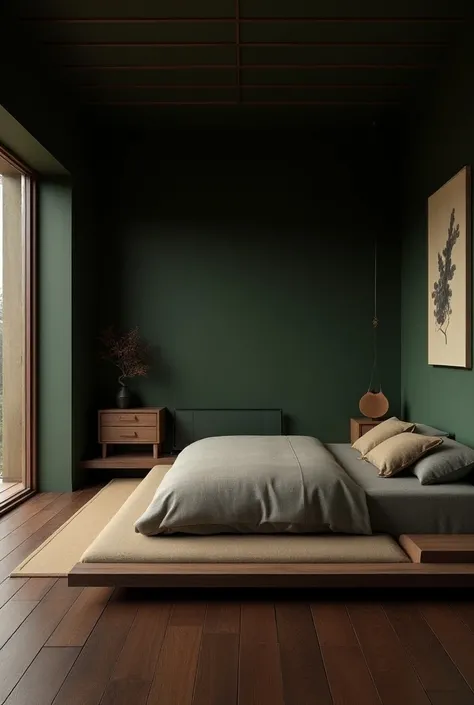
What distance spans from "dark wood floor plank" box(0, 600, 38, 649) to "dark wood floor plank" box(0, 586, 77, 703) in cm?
2

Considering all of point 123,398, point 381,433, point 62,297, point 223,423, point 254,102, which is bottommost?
point 223,423

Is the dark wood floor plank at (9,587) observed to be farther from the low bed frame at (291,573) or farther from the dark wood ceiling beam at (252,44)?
the dark wood ceiling beam at (252,44)

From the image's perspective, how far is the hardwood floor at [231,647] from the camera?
1.94 metres

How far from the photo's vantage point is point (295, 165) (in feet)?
18.5

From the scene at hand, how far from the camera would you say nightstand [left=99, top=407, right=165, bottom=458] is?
17.1ft

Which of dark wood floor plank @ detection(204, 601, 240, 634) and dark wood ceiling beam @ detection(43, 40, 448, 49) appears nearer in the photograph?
dark wood floor plank @ detection(204, 601, 240, 634)

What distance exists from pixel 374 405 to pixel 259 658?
10.9 feet

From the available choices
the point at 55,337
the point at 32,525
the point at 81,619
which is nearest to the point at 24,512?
the point at 32,525

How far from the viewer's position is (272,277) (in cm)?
563

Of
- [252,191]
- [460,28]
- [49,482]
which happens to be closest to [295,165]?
[252,191]

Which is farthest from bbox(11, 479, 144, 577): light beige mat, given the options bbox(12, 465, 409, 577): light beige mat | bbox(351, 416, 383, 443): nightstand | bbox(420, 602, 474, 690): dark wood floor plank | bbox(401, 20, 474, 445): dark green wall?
bbox(401, 20, 474, 445): dark green wall

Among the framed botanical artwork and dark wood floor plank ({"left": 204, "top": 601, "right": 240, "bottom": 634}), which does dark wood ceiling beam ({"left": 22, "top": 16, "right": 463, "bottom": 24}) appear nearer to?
the framed botanical artwork

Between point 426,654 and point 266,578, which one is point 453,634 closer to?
point 426,654

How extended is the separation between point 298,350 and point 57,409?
2141mm
